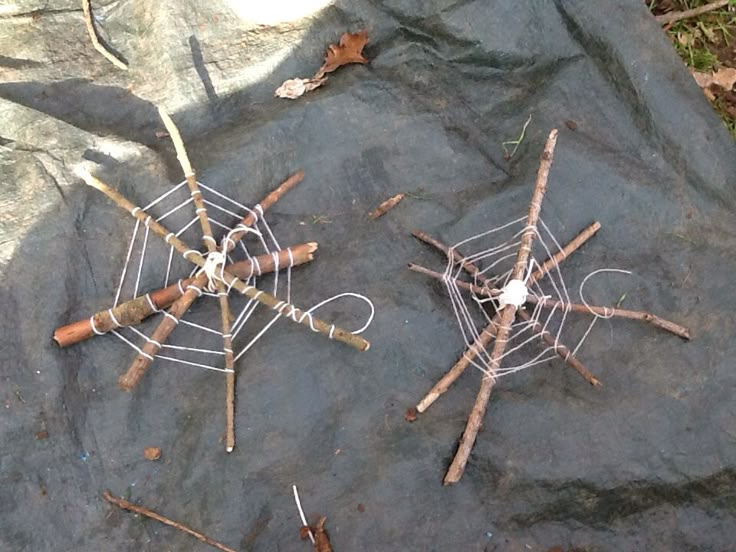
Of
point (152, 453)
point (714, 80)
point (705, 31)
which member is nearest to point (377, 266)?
point (152, 453)

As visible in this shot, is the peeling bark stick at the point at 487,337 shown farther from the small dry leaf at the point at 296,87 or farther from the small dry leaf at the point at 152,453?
the small dry leaf at the point at 152,453

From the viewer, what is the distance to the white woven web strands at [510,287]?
236 centimetres

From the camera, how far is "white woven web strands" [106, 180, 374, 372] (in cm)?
232

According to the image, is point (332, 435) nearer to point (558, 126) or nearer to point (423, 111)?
point (423, 111)

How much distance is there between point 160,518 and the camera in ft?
7.12

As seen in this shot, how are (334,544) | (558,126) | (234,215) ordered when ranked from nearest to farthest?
(334,544) → (234,215) → (558,126)

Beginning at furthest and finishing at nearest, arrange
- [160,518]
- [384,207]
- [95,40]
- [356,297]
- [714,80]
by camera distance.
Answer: [714,80] → [95,40] → [384,207] → [356,297] → [160,518]

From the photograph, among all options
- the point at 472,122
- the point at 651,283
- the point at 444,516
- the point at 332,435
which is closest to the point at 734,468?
the point at 651,283

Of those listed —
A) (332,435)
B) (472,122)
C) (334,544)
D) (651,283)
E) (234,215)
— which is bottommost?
(334,544)

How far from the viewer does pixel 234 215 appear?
2447 millimetres

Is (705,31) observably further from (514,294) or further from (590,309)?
(514,294)

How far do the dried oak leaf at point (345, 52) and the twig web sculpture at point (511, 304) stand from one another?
0.71 meters

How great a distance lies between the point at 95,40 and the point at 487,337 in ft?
5.77

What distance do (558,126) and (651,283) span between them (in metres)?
0.65
